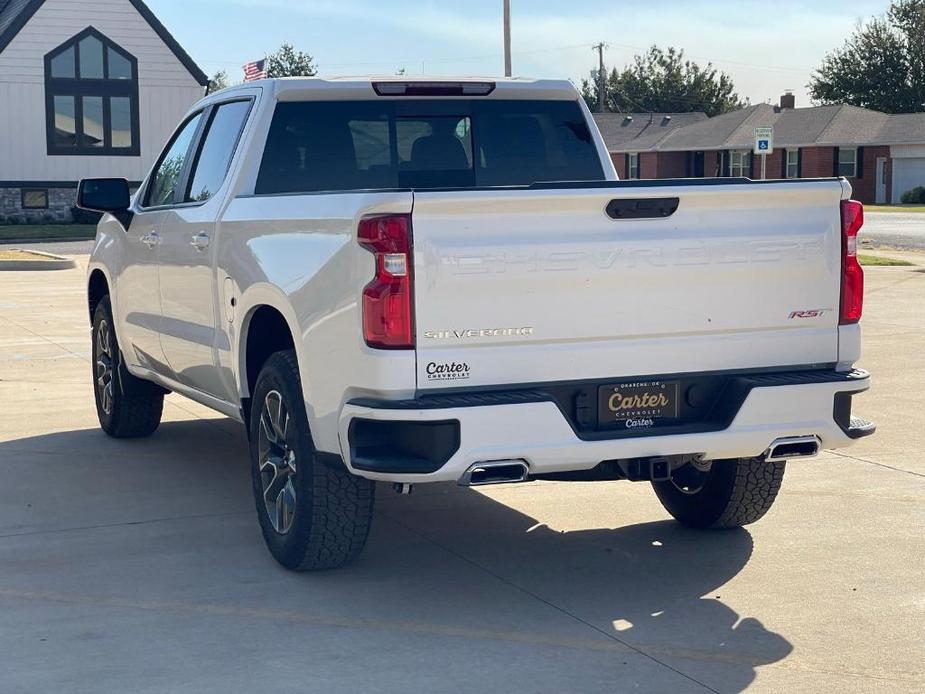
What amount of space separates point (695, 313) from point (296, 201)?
1684mm

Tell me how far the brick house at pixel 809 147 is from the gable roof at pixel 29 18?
996 inches

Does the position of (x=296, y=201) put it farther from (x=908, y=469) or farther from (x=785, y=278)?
(x=908, y=469)

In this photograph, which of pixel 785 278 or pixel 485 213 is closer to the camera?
pixel 485 213

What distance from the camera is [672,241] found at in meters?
5.46

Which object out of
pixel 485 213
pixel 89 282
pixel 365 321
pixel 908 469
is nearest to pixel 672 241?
pixel 485 213

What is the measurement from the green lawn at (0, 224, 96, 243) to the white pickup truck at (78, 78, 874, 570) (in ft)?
111

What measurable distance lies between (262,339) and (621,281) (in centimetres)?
187

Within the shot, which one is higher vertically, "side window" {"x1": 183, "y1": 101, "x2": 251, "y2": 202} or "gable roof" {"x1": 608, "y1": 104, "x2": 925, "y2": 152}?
"gable roof" {"x1": 608, "y1": 104, "x2": 925, "y2": 152}

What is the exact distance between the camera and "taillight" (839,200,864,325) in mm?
5738

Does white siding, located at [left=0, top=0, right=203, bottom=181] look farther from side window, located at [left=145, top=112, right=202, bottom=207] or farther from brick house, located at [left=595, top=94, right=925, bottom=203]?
side window, located at [left=145, top=112, right=202, bottom=207]

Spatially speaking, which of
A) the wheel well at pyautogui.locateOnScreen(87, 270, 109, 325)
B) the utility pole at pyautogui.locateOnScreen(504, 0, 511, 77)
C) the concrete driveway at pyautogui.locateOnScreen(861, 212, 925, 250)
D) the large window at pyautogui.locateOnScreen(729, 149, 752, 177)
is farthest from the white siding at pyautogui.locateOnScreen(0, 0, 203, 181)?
the wheel well at pyautogui.locateOnScreen(87, 270, 109, 325)

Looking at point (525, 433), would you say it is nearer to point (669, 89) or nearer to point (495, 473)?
point (495, 473)

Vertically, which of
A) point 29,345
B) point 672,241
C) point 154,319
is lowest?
point 29,345

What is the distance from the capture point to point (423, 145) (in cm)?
747
